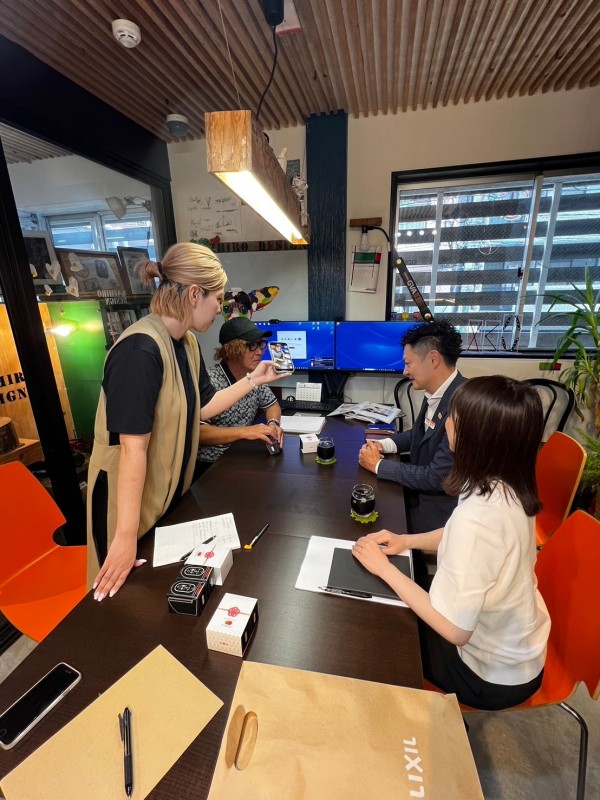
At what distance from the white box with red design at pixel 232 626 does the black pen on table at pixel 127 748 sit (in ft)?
0.61

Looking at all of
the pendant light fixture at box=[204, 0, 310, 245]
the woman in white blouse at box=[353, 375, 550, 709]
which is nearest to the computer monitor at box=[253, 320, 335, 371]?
the pendant light fixture at box=[204, 0, 310, 245]

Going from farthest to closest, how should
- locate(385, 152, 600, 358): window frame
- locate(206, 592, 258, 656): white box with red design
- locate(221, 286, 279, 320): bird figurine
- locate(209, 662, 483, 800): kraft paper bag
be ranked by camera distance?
locate(221, 286, 279, 320): bird figurine < locate(385, 152, 600, 358): window frame < locate(206, 592, 258, 656): white box with red design < locate(209, 662, 483, 800): kraft paper bag

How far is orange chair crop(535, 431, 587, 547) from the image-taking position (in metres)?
1.52

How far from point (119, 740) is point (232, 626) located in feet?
0.82

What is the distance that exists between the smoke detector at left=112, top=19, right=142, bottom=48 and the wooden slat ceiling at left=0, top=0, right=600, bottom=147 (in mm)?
37

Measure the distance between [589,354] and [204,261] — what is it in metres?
3.08

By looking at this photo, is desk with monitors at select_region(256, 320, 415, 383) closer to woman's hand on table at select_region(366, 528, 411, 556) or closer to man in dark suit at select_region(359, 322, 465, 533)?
man in dark suit at select_region(359, 322, 465, 533)

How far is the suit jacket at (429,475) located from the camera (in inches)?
57.4

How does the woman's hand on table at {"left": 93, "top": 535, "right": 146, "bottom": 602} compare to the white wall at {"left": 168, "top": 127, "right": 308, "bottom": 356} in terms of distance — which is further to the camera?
the white wall at {"left": 168, "top": 127, "right": 308, "bottom": 356}

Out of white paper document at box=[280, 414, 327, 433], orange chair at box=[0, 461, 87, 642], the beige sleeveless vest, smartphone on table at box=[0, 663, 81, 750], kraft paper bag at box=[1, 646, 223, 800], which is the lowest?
orange chair at box=[0, 461, 87, 642]

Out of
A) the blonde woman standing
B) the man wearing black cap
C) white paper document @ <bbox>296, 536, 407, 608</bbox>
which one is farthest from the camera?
the man wearing black cap

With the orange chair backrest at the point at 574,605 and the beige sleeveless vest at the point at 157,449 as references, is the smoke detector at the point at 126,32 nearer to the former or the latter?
the beige sleeveless vest at the point at 157,449

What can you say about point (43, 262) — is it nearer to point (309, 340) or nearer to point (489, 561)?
point (309, 340)

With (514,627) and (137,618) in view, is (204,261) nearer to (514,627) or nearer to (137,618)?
(137,618)
